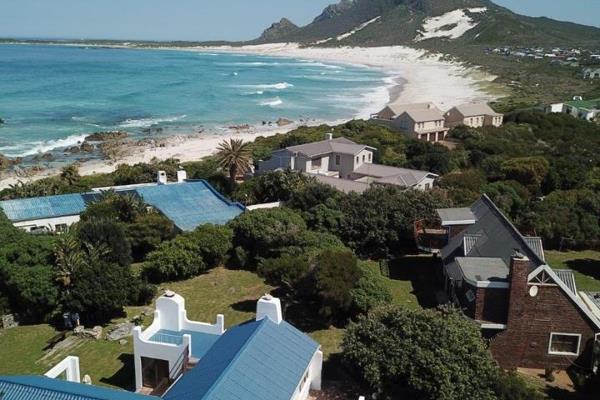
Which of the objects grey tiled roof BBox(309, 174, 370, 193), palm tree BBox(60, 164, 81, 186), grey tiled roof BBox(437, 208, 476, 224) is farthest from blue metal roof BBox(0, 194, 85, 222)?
grey tiled roof BBox(437, 208, 476, 224)

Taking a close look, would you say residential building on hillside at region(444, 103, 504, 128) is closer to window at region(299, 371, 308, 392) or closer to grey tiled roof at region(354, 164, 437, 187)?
grey tiled roof at region(354, 164, 437, 187)

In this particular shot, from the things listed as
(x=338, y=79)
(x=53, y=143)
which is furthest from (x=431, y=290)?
(x=338, y=79)

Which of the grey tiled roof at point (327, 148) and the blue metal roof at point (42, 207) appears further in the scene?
the grey tiled roof at point (327, 148)

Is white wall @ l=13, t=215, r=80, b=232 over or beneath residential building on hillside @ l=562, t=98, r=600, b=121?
beneath

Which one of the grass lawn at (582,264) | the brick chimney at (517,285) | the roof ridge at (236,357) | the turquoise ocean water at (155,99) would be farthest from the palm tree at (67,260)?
the turquoise ocean water at (155,99)

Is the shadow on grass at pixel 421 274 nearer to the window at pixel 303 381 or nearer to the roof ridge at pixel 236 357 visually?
the window at pixel 303 381

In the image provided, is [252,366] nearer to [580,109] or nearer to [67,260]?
[67,260]
